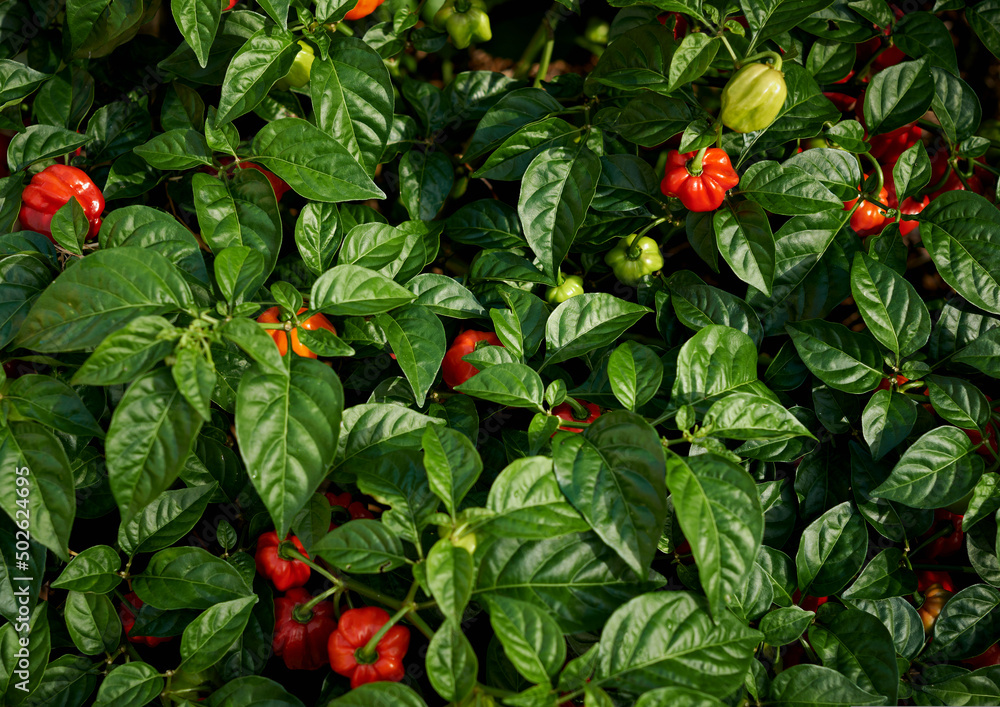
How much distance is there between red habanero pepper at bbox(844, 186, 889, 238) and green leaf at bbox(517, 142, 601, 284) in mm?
648

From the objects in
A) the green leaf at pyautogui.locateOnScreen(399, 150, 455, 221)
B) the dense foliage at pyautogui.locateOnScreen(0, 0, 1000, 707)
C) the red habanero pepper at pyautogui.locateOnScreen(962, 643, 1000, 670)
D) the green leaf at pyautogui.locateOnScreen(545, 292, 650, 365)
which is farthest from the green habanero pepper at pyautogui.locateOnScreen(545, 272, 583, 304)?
the red habanero pepper at pyautogui.locateOnScreen(962, 643, 1000, 670)

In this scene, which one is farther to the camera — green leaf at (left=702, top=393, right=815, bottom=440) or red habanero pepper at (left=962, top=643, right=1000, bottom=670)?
red habanero pepper at (left=962, top=643, right=1000, bottom=670)

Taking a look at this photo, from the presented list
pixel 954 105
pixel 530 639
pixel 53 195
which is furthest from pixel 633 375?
pixel 53 195

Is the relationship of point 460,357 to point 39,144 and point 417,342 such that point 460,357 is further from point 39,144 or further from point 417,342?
point 39,144

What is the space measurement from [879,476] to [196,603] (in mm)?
1298

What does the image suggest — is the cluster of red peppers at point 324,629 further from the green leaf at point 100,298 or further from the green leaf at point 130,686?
the green leaf at point 100,298

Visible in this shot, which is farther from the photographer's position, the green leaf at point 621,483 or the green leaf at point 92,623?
the green leaf at point 92,623

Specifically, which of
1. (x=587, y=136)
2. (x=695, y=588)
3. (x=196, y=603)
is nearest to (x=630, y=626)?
(x=695, y=588)

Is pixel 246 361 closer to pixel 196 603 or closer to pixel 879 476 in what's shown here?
pixel 196 603

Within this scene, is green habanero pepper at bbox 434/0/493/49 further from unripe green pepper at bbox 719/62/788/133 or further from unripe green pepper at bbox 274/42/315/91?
unripe green pepper at bbox 719/62/788/133

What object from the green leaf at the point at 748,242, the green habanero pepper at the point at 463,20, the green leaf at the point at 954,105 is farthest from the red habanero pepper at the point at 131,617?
the green leaf at the point at 954,105

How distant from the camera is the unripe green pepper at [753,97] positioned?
1233 mm

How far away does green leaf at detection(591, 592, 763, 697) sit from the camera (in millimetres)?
1035

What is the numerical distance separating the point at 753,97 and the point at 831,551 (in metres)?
0.87
